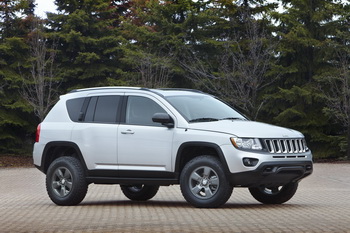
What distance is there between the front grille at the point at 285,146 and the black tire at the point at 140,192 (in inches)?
124

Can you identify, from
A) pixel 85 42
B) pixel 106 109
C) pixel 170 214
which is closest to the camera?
pixel 170 214

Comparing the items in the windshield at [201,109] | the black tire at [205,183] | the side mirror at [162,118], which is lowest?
the black tire at [205,183]

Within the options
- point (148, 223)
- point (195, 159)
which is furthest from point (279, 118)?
point (148, 223)

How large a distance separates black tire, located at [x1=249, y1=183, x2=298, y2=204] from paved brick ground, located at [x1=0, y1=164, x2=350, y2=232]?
15 cm

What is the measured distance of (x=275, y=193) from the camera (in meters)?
13.4

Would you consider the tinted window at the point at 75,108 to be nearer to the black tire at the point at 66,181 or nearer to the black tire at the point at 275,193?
the black tire at the point at 66,181

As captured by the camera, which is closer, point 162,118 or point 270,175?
point 270,175

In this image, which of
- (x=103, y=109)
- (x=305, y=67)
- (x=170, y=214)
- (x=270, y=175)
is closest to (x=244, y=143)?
(x=270, y=175)

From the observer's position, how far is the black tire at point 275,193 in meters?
13.2

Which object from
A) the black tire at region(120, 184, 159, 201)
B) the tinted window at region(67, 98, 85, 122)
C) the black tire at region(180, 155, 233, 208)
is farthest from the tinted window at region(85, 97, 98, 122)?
the black tire at region(180, 155, 233, 208)

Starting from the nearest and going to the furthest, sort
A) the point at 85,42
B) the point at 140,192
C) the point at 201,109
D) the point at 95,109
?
the point at 201,109 → the point at 95,109 → the point at 140,192 → the point at 85,42

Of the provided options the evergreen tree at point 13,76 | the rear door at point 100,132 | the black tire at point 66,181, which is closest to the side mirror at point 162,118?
the rear door at point 100,132

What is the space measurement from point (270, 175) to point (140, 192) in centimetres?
347

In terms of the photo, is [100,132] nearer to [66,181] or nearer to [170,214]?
[66,181]
